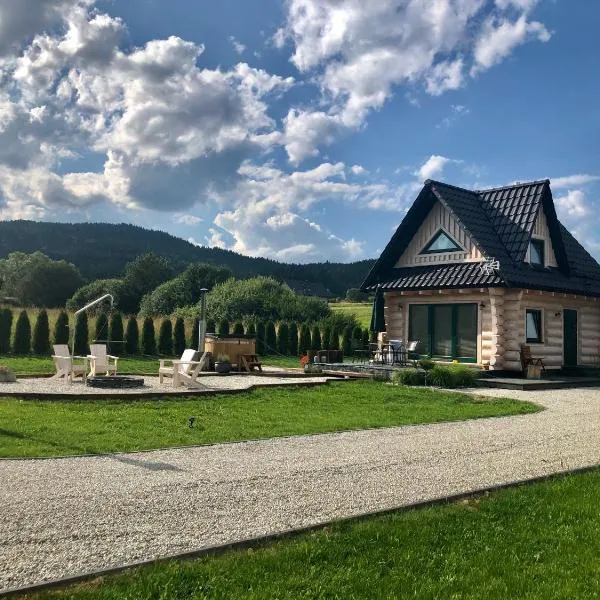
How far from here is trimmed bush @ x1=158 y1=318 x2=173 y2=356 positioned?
2772 centimetres

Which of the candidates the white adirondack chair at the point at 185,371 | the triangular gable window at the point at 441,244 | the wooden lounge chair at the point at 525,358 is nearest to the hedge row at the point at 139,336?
the triangular gable window at the point at 441,244

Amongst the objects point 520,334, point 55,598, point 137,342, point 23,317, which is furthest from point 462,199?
point 55,598

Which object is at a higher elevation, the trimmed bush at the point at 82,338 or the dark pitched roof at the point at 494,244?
the dark pitched roof at the point at 494,244

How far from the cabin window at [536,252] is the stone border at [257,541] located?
15621 millimetres

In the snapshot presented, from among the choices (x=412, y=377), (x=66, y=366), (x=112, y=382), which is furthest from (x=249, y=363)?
(x=112, y=382)

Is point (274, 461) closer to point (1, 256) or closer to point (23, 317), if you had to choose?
point (23, 317)

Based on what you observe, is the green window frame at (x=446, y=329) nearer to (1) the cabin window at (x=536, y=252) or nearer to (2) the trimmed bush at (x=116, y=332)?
(1) the cabin window at (x=536, y=252)

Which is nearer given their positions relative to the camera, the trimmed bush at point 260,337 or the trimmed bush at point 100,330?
the trimmed bush at point 100,330

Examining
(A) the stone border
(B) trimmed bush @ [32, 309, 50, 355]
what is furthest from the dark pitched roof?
(A) the stone border

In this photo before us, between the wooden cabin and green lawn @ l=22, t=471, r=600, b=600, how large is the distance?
1451 centimetres

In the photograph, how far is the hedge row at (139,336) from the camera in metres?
25.0

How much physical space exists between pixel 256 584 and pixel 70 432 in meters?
5.70

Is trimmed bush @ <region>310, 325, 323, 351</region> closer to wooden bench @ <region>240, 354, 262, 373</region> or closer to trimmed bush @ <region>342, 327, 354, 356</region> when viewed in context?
trimmed bush @ <region>342, 327, 354, 356</region>

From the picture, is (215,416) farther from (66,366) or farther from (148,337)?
(148,337)
